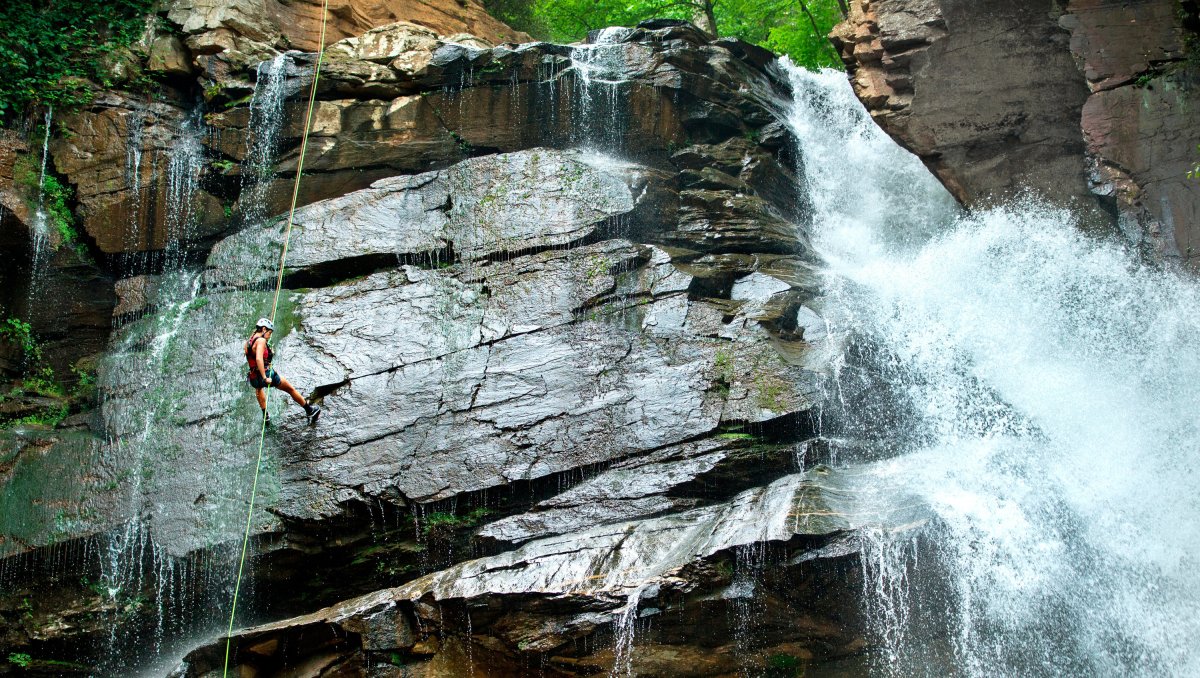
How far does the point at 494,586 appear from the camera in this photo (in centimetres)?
830

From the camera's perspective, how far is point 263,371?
1005 centimetres

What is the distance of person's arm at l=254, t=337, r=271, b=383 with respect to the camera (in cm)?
1005

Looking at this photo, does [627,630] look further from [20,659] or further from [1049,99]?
[1049,99]

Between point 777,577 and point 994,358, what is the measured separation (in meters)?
4.65

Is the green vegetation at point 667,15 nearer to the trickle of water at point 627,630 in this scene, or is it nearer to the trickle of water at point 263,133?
the trickle of water at point 263,133

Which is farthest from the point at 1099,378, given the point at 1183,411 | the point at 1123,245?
the point at 1123,245

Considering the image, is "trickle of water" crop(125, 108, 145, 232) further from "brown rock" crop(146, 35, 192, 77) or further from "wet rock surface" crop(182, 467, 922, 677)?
"wet rock surface" crop(182, 467, 922, 677)

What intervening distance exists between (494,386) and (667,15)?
1306 cm

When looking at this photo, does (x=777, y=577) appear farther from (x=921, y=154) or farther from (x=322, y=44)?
(x=322, y=44)

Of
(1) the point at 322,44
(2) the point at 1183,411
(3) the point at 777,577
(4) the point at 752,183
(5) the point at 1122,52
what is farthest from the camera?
(1) the point at 322,44

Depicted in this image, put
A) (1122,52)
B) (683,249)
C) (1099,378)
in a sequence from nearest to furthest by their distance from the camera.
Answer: (1099,378) < (1122,52) < (683,249)

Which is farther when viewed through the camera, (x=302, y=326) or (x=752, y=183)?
(x=752, y=183)

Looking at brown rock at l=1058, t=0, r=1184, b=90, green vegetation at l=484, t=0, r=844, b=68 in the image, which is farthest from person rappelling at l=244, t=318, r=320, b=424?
green vegetation at l=484, t=0, r=844, b=68

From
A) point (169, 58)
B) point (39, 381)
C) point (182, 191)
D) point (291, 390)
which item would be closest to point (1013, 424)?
point (291, 390)
